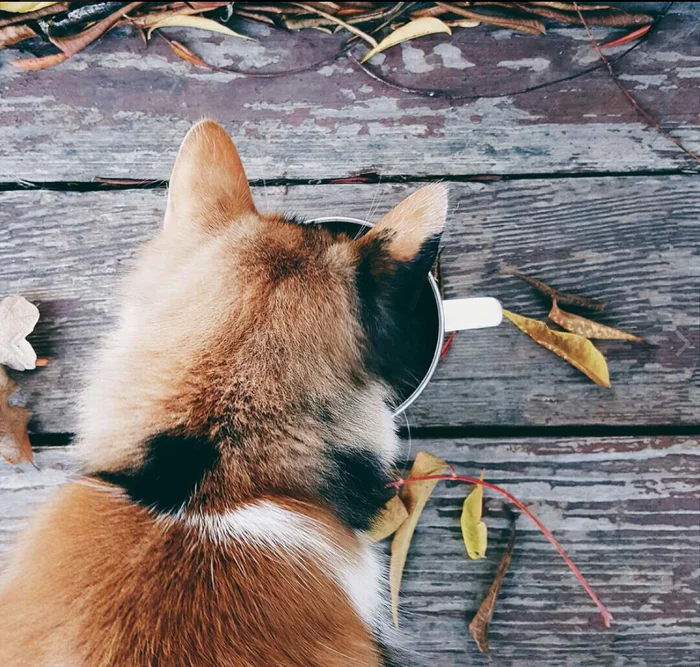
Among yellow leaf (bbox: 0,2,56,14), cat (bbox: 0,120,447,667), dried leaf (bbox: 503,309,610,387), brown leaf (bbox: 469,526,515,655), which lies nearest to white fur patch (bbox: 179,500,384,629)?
cat (bbox: 0,120,447,667)

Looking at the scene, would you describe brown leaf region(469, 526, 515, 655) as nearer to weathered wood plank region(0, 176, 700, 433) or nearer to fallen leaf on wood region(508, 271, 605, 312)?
weathered wood plank region(0, 176, 700, 433)

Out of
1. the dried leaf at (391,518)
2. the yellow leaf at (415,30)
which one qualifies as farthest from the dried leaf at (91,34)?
the dried leaf at (391,518)

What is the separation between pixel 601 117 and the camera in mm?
895

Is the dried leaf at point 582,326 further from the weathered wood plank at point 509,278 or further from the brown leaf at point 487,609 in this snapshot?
the brown leaf at point 487,609

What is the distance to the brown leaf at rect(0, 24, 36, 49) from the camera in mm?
867

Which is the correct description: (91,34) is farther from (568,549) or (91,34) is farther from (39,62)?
(568,549)

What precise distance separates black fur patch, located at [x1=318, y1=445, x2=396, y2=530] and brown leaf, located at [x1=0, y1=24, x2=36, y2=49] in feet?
2.69

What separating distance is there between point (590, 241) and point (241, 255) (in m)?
0.59

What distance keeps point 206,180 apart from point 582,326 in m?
0.59

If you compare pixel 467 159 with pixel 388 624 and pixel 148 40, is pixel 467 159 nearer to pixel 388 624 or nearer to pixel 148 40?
pixel 148 40

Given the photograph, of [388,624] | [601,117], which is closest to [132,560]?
[388,624]

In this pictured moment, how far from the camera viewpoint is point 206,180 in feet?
2.05

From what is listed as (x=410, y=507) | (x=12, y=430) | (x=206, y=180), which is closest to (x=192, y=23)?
(x=206, y=180)

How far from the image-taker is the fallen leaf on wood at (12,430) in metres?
0.84
